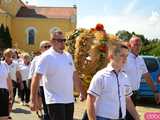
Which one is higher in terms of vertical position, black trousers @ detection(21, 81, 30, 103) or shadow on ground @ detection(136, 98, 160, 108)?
black trousers @ detection(21, 81, 30, 103)

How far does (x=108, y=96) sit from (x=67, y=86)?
1784 mm

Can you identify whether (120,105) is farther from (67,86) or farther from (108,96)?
(67,86)

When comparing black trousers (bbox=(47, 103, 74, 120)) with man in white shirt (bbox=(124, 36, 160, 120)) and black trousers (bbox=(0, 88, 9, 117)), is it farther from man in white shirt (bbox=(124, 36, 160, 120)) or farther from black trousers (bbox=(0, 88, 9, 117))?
man in white shirt (bbox=(124, 36, 160, 120))

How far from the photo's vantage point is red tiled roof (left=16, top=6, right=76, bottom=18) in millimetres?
84188

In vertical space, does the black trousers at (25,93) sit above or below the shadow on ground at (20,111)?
above

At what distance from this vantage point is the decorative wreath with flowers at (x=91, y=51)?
25.8ft

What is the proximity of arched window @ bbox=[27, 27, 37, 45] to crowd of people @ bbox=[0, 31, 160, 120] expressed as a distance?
7245 cm

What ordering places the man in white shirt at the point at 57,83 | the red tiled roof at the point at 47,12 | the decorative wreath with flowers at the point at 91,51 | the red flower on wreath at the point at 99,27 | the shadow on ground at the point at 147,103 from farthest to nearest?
the red tiled roof at the point at 47,12
the shadow on ground at the point at 147,103
the red flower on wreath at the point at 99,27
the man in white shirt at the point at 57,83
the decorative wreath with flowers at the point at 91,51

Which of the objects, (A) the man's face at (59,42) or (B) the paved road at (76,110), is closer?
(A) the man's face at (59,42)

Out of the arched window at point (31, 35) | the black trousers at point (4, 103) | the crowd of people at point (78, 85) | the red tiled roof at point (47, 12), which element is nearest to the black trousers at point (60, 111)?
the crowd of people at point (78, 85)

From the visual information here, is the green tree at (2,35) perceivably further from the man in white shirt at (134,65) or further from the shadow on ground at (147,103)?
the man in white shirt at (134,65)

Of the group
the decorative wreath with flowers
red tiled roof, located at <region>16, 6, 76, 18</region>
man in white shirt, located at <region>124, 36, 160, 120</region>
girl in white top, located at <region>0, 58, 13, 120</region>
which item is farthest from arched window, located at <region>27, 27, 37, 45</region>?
the decorative wreath with flowers

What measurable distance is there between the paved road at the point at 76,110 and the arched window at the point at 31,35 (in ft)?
210

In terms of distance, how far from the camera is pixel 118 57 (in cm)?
629
